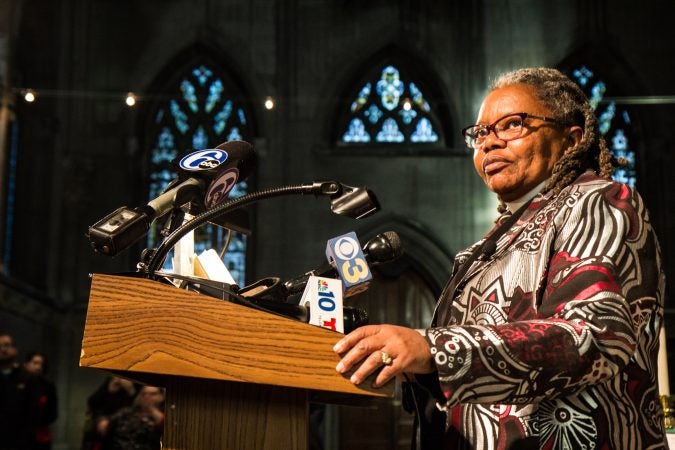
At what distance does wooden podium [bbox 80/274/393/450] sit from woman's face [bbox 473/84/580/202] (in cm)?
63

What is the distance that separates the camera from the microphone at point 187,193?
1278mm

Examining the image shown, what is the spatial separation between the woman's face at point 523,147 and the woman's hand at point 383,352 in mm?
567

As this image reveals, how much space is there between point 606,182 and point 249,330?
70cm

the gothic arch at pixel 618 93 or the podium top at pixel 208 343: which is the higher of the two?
the gothic arch at pixel 618 93

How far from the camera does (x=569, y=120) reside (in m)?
1.66

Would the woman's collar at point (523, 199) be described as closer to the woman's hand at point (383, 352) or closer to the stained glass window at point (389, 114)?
the woman's hand at point (383, 352)

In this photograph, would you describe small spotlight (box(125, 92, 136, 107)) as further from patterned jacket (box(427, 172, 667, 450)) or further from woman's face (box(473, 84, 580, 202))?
patterned jacket (box(427, 172, 667, 450))

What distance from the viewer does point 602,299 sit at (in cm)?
125

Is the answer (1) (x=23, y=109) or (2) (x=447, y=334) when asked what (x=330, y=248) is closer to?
(2) (x=447, y=334)

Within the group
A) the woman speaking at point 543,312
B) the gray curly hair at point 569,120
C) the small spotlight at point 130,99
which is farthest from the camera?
the small spotlight at point 130,99

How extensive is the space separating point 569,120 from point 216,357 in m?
0.90

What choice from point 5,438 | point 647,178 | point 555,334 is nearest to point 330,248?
point 555,334

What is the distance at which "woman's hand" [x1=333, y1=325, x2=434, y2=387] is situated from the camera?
43.4 inches

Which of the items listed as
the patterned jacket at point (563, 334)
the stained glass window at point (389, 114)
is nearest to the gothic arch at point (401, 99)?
the stained glass window at point (389, 114)
